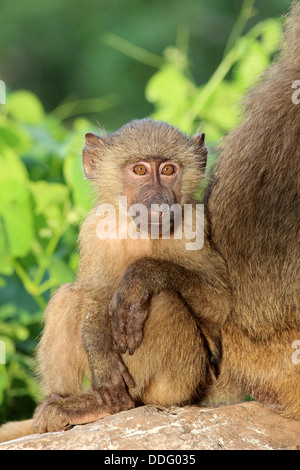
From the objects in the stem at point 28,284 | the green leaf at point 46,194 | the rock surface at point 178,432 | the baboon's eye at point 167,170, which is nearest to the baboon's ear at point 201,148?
the baboon's eye at point 167,170

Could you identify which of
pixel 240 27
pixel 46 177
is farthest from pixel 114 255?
pixel 240 27

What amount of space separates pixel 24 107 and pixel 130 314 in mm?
3158

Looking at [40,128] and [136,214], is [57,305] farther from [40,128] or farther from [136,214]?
[40,128]

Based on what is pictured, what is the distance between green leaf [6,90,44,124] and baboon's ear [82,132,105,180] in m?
2.25

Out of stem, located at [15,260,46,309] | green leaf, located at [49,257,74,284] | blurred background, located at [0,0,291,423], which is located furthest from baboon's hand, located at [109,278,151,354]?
stem, located at [15,260,46,309]

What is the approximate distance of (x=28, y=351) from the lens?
5.73 metres

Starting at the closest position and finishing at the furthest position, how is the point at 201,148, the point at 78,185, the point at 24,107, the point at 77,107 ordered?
the point at 201,148, the point at 78,185, the point at 24,107, the point at 77,107

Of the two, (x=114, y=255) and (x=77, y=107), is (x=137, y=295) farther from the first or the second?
(x=77, y=107)

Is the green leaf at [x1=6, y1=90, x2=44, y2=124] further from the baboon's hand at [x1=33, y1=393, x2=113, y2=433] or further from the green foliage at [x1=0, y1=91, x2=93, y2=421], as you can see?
the baboon's hand at [x1=33, y1=393, x2=113, y2=433]

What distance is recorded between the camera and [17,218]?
5.06 metres

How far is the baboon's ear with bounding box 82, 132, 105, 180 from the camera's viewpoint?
4.01 m

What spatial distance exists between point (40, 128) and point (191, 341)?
295cm

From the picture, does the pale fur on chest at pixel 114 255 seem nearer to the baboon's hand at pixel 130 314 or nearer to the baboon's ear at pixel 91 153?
the baboon's hand at pixel 130 314
